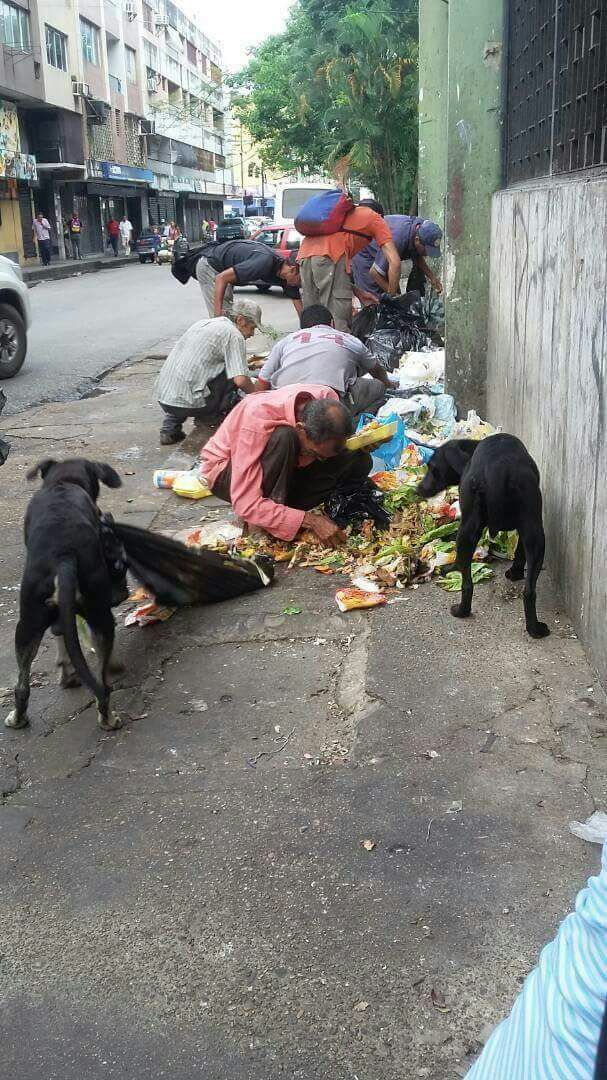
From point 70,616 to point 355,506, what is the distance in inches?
92.2

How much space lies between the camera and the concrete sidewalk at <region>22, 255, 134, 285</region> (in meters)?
29.3

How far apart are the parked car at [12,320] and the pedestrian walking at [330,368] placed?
4713 millimetres

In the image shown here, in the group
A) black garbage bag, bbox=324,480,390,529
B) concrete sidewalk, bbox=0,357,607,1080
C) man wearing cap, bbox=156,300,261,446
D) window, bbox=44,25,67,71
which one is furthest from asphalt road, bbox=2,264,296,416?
window, bbox=44,25,67,71

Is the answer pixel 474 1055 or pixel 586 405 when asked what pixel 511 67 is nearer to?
pixel 586 405

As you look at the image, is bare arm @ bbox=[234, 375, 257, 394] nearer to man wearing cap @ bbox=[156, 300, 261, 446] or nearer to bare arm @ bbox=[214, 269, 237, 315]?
man wearing cap @ bbox=[156, 300, 261, 446]

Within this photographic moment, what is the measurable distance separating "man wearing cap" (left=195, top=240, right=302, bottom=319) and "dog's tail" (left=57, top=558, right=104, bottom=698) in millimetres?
5660

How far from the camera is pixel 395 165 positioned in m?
19.2

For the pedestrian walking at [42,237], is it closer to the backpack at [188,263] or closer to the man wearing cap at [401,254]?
the man wearing cap at [401,254]

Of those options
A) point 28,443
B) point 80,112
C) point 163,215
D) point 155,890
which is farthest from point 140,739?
point 163,215

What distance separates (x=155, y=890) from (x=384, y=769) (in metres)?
0.87

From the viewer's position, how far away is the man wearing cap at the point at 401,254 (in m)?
9.04

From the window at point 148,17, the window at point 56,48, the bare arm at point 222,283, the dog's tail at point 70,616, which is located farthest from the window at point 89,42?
the dog's tail at point 70,616

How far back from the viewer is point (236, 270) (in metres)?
8.51

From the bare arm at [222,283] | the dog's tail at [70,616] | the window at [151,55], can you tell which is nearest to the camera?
the dog's tail at [70,616]
